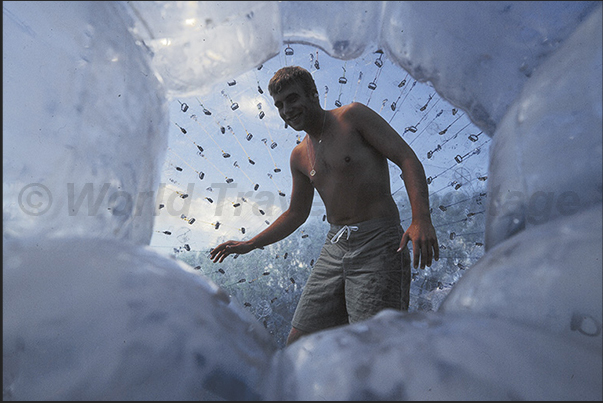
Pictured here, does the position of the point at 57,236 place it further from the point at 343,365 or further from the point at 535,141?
the point at 535,141

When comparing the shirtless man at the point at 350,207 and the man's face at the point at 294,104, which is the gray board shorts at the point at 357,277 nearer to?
the shirtless man at the point at 350,207

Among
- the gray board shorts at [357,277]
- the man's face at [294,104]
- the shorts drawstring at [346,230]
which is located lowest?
the gray board shorts at [357,277]

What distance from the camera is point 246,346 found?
63 cm

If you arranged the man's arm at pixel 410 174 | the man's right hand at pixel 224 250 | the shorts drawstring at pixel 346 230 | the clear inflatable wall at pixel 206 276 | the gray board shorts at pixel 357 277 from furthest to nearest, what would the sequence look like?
the man's right hand at pixel 224 250
the shorts drawstring at pixel 346 230
the gray board shorts at pixel 357 277
the man's arm at pixel 410 174
the clear inflatable wall at pixel 206 276

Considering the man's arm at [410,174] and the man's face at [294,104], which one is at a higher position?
the man's face at [294,104]

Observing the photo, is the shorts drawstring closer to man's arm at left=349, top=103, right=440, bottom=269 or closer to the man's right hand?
man's arm at left=349, top=103, right=440, bottom=269

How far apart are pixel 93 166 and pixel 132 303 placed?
42 centimetres

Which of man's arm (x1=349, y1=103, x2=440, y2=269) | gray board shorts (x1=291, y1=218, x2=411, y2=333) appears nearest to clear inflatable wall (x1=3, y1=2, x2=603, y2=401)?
man's arm (x1=349, y1=103, x2=440, y2=269)

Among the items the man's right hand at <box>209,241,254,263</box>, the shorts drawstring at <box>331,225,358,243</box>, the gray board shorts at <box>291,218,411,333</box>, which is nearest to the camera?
the gray board shorts at <box>291,218,411,333</box>

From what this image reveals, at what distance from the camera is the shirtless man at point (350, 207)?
1.43 m

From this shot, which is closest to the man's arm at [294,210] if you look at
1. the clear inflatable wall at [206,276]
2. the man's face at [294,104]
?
the man's face at [294,104]

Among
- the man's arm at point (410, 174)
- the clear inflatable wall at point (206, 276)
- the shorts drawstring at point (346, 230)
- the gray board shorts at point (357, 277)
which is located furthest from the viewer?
the shorts drawstring at point (346, 230)

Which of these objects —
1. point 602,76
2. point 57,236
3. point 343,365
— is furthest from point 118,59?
point 602,76

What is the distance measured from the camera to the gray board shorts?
4.65 ft
